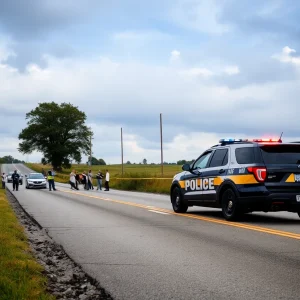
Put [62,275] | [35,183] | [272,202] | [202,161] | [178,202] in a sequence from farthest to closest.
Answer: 1. [35,183]
2. [178,202]
3. [202,161]
4. [272,202]
5. [62,275]

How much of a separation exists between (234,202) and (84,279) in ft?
21.9

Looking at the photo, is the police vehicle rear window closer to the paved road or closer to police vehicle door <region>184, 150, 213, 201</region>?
the paved road

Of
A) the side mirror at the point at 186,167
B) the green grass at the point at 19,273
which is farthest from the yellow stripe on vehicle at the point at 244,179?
the green grass at the point at 19,273

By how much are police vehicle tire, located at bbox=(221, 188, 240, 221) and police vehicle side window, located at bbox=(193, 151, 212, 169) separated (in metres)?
1.48

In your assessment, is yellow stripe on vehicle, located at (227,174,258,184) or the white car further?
the white car

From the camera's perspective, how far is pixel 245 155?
13.0 metres

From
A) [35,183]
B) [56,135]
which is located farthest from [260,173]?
[56,135]

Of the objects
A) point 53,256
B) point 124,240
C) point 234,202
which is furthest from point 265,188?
point 53,256

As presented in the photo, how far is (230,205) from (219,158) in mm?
1418

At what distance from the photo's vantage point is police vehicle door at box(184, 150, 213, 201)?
47.7 ft

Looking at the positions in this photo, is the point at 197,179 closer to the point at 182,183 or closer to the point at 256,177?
the point at 182,183

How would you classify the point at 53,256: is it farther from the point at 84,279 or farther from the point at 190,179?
the point at 190,179

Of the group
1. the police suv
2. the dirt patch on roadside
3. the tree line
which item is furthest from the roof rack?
the tree line

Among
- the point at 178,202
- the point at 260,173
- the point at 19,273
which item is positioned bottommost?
the point at 19,273
